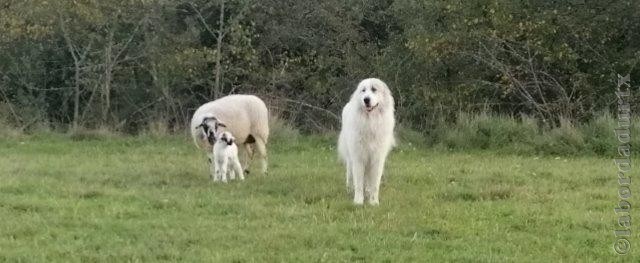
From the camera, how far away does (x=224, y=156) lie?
10617 millimetres

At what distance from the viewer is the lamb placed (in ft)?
37.3

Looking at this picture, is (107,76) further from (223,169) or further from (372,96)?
(372,96)

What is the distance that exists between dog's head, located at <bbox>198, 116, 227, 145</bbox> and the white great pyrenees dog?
8.57 ft

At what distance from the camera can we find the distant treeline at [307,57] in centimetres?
1759

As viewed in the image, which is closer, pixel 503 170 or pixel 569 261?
pixel 569 261

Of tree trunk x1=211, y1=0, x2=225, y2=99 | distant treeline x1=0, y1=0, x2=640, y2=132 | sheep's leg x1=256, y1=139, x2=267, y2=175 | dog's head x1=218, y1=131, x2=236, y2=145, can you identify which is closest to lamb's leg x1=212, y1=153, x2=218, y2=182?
dog's head x1=218, y1=131, x2=236, y2=145

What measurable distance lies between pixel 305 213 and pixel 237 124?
13.3 ft

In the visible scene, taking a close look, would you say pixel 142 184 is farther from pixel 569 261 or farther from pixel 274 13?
pixel 274 13

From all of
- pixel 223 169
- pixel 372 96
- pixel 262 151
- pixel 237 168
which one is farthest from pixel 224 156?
pixel 372 96

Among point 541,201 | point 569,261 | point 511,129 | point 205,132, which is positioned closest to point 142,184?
point 205,132

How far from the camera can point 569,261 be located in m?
6.23

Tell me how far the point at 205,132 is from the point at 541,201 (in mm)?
4807

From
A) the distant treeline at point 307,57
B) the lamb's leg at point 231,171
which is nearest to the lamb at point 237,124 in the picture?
the lamb's leg at point 231,171

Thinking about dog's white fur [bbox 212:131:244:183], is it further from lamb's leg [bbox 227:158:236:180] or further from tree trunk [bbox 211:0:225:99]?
tree trunk [bbox 211:0:225:99]
